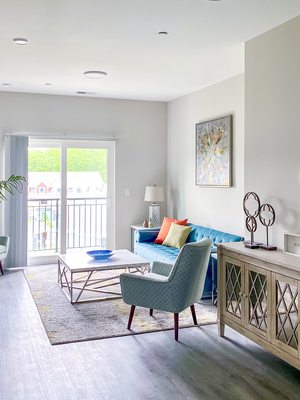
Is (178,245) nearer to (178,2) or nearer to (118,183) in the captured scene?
(118,183)

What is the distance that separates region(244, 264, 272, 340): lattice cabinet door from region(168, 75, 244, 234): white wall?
188 centimetres

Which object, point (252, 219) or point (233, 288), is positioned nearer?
point (233, 288)

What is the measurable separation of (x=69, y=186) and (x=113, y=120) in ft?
4.34

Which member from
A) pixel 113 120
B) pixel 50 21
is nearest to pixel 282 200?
pixel 50 21

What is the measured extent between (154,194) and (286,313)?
399 centimetres

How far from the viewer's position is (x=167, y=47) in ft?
13.2

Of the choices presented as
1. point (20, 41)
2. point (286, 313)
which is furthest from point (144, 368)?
point (20, 41)

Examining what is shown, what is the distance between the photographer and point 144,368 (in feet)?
9.94

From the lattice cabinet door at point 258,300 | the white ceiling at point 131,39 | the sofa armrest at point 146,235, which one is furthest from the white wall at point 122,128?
the lattice cabinet door at point 258,300

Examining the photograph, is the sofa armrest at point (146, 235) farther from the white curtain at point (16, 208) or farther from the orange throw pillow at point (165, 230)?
the white curtain at point (16, 208)

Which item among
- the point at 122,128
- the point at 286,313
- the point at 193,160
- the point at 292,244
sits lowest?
the point at 286,313

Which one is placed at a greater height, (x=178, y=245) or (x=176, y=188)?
(x=176, y=188)

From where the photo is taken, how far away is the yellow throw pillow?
5537 mm

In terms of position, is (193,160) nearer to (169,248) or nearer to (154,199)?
(154,199)
